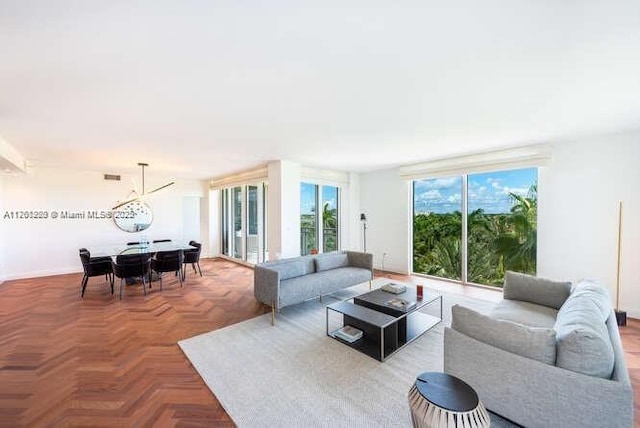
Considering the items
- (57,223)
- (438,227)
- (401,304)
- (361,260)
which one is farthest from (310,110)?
(57,223)

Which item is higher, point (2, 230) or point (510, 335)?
point (2, 230)

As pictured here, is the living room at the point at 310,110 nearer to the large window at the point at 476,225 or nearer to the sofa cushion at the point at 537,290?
the large window at the point at 476,225

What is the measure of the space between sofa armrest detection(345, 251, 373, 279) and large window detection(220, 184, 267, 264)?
2.48 meters

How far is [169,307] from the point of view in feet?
12.9

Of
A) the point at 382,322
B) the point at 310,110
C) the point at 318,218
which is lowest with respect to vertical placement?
the point at 382,322

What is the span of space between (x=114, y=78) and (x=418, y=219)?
5.63 m

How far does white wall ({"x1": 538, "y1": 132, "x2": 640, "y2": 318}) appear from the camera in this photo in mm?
3570

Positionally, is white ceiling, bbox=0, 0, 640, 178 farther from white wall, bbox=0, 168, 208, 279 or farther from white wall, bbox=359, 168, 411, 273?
white wall, bbox=0, 168, 208, 279

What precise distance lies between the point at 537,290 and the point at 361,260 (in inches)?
98.3

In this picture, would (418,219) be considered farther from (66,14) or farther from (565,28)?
(66,14)

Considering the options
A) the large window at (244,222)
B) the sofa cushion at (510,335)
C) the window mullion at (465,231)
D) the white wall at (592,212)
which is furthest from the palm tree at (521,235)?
the large window at (244,222)

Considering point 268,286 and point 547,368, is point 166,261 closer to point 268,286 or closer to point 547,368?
point 268,286

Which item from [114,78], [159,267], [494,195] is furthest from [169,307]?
[494,195]

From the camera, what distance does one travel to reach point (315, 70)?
6.56 feet
